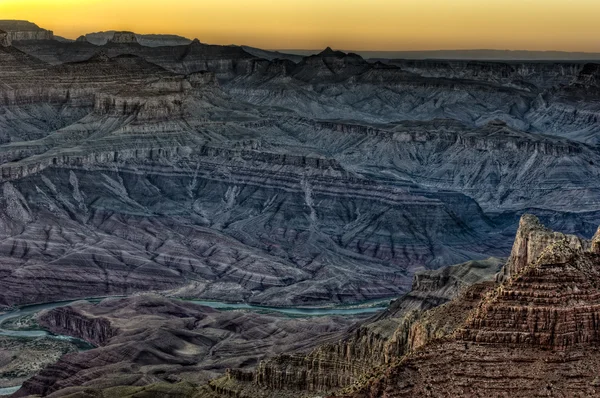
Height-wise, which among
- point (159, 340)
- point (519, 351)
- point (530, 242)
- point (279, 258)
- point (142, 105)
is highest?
point (519, 351)

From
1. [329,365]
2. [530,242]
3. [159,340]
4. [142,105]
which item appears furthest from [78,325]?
[142,105]

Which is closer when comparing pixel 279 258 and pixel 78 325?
pixel 78 325

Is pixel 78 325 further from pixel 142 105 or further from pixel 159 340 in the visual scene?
pixel 142 105

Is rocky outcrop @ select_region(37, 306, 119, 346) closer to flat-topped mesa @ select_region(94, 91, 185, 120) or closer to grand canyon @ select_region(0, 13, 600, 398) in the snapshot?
grand canyon @ select_region(0, 13, 600, 398)

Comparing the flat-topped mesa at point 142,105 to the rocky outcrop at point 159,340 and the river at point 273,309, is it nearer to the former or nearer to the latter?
the river at point 273,309

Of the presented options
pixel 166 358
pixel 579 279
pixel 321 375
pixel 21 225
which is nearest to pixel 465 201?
pixel 21 225

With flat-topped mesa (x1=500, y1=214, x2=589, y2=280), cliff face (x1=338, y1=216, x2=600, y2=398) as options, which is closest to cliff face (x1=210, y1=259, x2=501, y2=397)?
flat-topped mesa (x1=500, y1=214, x2=589, y2=280)

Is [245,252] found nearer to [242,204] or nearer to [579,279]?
[242,204]
